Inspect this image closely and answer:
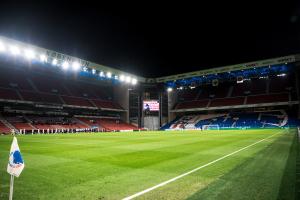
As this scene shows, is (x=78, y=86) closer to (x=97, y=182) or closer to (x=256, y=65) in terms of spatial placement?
(x=256, y=65)

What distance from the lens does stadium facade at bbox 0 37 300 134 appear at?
46.0m

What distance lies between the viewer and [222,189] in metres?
5.12

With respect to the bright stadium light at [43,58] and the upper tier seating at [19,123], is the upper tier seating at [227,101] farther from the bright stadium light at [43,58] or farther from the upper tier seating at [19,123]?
the upper tier seating at [19,123]

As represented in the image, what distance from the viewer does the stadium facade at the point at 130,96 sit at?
4600cm

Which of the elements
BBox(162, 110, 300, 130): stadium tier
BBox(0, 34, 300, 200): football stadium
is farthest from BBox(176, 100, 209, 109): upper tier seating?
BBox(162, 110, 300, 130): stadium tier

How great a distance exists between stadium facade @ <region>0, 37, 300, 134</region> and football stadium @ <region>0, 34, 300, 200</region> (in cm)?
26

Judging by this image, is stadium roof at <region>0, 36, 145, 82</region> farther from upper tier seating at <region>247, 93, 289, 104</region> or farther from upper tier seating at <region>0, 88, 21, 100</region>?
upper tier seating at <region>247, 93, 289, 104</region>

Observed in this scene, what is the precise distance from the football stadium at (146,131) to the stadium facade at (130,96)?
10.1 inches

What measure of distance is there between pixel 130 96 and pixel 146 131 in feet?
56.5

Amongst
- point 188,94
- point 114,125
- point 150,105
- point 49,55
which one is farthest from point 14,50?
point 188,94

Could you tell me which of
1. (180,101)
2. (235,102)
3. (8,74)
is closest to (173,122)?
(180,101)

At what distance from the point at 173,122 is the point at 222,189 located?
66.9 meters

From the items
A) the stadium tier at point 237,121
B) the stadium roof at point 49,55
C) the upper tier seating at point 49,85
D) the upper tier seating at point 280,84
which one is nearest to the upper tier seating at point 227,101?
the stadium tier at point 237,121

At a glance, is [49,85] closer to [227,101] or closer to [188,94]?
[188,94]
